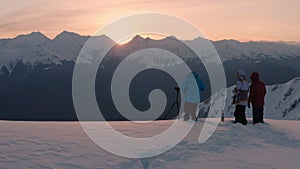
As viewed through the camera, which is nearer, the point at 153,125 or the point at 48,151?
the point at 48,151

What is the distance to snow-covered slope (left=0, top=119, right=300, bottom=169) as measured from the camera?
859 cm

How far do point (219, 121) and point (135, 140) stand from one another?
480cm

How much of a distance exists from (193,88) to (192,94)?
0.72 ft

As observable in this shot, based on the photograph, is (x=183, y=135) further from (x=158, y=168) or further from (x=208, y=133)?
(x=158, y=168)

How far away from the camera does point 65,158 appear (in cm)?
869

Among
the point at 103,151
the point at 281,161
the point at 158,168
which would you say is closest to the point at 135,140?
the point at 103,151

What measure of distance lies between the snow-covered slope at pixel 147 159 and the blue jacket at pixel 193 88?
184cm

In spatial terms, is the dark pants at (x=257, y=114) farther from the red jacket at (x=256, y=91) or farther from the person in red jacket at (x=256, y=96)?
the red jacket at (x=256, y=91)

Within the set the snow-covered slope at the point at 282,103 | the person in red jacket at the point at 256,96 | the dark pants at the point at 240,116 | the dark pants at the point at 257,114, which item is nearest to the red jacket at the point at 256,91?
the person in red jacket at the point at 256,96

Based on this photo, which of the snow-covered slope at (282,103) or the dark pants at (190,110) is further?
the snow-covered slope at (282,103)

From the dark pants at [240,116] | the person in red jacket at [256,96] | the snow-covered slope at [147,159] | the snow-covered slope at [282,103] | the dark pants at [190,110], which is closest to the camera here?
the snow-covered slope at [147,159]

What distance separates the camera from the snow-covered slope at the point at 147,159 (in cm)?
859

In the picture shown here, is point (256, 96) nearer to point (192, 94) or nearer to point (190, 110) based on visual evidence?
point (192, 94)

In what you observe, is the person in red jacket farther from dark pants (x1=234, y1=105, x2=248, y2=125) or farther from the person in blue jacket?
the person in blue jacket
